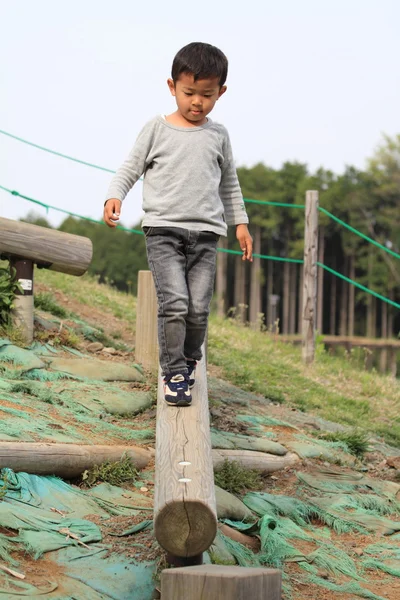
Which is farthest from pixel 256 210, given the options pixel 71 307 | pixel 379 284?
pixel 71 307

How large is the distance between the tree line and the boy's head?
3480 centimetres

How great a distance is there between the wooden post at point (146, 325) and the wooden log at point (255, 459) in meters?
1.52

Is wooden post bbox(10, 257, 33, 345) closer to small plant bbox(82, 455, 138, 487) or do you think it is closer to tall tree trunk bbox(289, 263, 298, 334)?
small plant bbox(82, 455, 138, 487)

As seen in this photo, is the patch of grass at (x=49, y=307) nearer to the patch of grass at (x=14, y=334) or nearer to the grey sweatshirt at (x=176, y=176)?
the patch of grass at (x=14, y=334)

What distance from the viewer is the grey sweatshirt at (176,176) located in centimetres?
394

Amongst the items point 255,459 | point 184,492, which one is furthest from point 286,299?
point 184,492

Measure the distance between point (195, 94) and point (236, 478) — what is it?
235 cm

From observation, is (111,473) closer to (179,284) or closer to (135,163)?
(179,284)

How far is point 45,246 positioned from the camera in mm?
6598

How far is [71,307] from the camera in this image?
875cm

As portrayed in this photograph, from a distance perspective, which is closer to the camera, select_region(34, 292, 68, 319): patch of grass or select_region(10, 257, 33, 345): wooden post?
select_region(10, 257, 33, 345): wooden post

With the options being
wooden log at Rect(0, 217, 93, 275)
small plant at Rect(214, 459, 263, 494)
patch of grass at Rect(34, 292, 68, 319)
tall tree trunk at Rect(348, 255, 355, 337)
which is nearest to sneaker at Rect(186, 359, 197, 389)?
small plant at Rect(214, 459, 263, 494)

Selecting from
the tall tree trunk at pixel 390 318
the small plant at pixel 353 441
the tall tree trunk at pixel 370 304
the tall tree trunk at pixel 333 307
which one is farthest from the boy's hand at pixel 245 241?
the tall tree trunk at pixel 333 307

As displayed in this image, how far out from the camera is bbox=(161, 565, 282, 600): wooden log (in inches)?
103
